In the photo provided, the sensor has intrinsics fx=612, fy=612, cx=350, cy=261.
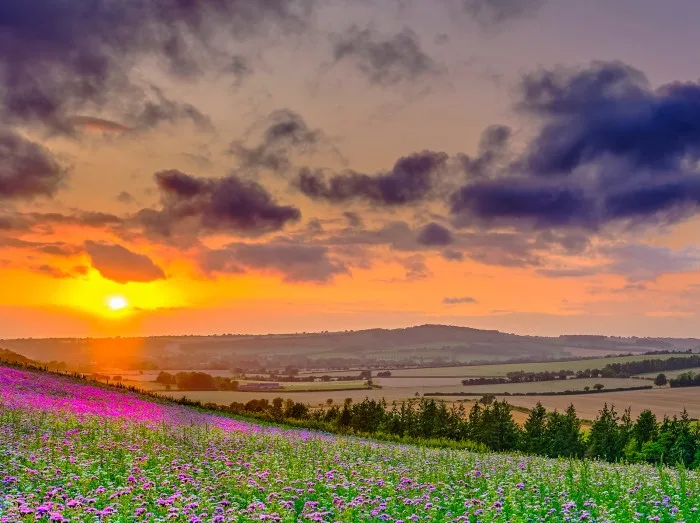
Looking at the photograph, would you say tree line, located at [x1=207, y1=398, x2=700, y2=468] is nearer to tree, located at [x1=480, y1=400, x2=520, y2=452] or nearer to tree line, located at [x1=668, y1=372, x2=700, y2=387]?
tree, located at [x1=480, y1=400, x2=520, y2=452]

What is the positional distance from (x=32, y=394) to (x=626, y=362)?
128656mm

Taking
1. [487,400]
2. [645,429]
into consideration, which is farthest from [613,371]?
[645,429]

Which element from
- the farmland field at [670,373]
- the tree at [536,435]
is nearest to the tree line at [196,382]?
the tree at [536,435]

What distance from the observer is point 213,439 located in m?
18.9

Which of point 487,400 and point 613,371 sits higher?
point 613,371

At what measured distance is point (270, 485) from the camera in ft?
34.7

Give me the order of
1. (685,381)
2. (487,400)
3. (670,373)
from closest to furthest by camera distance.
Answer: (487,400) < (685,381) < (670,373)

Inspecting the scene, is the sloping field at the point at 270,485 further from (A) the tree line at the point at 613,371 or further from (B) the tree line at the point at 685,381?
(A) the tree line at the point at 613,371

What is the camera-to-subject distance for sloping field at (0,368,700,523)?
8.94 m

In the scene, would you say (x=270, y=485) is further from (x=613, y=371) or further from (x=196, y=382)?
(x=613, y=371)

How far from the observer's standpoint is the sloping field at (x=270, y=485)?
894 centimetres

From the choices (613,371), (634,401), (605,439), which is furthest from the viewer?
(613,371)

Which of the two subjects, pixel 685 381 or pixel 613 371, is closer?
pixel 685 381

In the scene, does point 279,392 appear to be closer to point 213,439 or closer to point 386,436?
point 386,436
